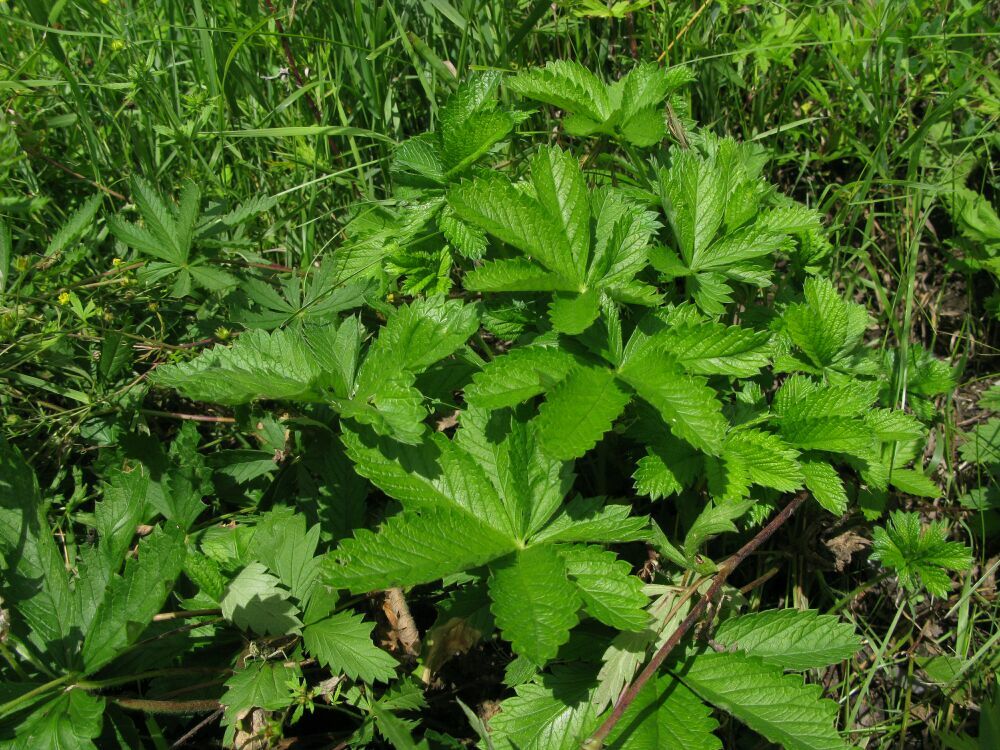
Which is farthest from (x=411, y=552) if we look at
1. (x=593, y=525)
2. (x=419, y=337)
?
(x=419, y=337)

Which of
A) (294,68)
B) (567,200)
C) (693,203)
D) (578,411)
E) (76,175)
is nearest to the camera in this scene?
(578,411)

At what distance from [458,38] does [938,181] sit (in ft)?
6.60

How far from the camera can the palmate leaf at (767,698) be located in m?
1.77

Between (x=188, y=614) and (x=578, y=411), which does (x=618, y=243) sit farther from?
(x=188, y=614)

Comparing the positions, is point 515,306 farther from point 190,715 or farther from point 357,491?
point 190,715

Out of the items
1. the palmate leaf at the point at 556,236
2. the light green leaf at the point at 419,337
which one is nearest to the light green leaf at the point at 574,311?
the palmate leaf at the point at 556,236

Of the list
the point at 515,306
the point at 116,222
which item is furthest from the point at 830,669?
the point at 116,222

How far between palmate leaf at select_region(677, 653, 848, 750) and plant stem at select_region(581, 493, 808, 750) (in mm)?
106

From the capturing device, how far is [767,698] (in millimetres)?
1848

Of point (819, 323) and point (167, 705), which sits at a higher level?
point (819, 323)

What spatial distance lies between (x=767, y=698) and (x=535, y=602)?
25.0 inches

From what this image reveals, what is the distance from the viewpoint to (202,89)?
113 inches

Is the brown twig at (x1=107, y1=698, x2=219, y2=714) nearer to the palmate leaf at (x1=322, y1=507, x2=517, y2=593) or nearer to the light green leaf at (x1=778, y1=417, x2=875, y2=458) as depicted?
the palmate leaf at (x1=322, y1=507, x2=517, y2=593)

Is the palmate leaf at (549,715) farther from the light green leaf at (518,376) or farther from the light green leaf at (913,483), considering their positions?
the light green leaf at (913,483)
